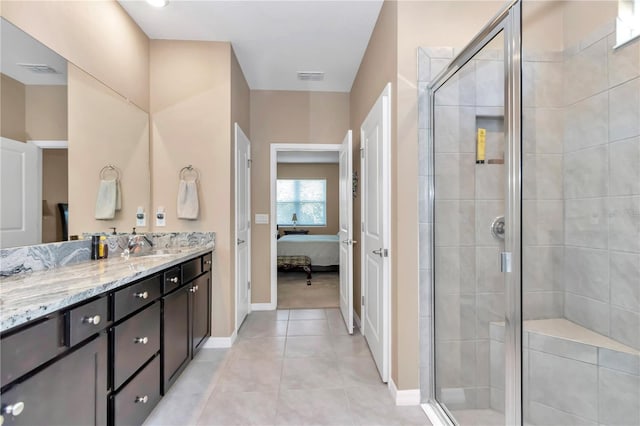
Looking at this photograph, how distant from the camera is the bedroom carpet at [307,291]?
3.85m

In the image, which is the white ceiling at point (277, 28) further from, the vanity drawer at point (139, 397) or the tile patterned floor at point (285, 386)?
the tile patterned floor at point (285, 386)

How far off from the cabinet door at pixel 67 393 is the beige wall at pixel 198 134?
4.70 ft

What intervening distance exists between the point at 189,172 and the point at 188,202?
296 millimetres

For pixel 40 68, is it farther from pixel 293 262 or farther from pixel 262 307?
pixel 293 262

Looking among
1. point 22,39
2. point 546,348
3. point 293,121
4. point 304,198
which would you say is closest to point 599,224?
point 546,348

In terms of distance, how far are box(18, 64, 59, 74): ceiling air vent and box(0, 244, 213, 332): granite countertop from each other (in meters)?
1.05

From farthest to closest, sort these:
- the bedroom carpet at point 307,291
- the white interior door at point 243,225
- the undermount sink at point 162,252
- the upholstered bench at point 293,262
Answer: the upholstered bench at point 293,262, the bedroom carpet at point 307,291, the white interior door at point 243,225, the undermount sink at point 162,252

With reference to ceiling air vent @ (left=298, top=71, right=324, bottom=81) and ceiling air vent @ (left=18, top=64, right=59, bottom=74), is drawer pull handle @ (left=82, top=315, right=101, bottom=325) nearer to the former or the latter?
ceiling air vent @ (left=18, top=64, right=59, bottom=74)

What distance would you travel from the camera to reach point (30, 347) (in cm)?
92

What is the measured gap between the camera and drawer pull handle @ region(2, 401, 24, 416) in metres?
0.84

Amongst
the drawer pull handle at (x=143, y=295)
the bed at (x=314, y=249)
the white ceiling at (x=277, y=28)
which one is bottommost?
the bed at (x=314, y=249)

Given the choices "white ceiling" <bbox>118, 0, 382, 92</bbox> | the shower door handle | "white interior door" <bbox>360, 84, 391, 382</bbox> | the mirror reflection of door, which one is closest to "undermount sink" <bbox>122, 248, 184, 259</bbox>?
the mirror reflection of door

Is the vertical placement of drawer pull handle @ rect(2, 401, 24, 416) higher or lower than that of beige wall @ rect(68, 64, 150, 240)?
lower

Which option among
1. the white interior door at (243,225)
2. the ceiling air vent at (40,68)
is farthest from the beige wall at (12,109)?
the white interior door at (243,225)
